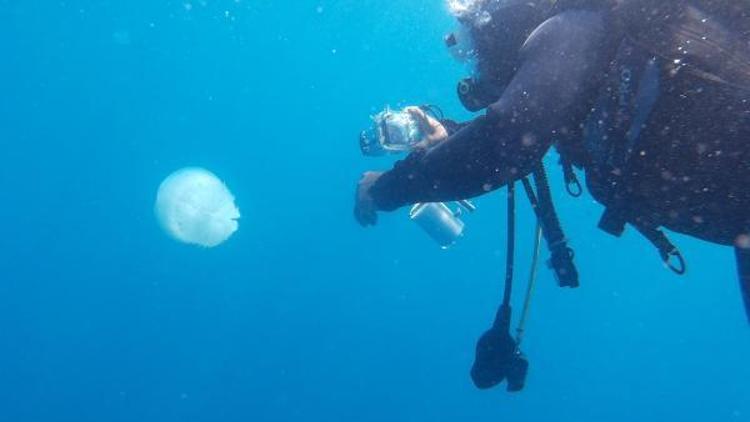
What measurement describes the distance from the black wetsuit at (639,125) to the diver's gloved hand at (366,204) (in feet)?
2.34

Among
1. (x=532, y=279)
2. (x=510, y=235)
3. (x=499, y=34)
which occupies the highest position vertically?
(x=499, y=34)

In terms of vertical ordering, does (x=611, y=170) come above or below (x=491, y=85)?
below

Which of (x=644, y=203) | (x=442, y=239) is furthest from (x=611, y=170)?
(x=442, y=239)

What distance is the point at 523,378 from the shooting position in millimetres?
2902

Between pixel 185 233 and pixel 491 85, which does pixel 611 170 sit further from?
pixel 185 233

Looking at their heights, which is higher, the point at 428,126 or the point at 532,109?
the point at 428,126

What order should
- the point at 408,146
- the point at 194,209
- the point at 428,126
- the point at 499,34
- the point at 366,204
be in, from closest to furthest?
the point at 499,34 → the point at 366,204 → the point at 428,126 → the point at 408,146 → the point at 194,209

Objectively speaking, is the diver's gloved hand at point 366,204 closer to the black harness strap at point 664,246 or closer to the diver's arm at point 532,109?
the diver's arm at point 532,109

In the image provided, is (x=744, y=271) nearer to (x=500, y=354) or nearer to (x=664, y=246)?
(x=664, y=246)

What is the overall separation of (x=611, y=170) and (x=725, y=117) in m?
0.40

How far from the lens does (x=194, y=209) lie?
3853 centimetres

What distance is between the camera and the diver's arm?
1.80 metres

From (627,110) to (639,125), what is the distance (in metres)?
0.08

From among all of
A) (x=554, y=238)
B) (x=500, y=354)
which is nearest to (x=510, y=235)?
(x=554, y=238)
